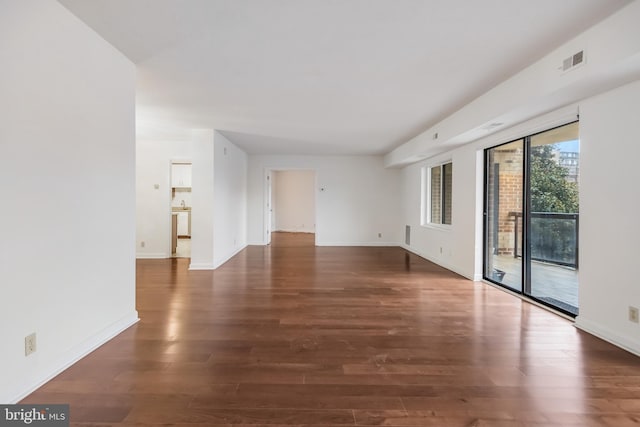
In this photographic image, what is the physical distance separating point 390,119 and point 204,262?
3844 mm

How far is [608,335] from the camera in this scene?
257 centimetres

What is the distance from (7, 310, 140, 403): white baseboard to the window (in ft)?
17.1

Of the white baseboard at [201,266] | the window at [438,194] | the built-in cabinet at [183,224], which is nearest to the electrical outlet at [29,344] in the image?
the white baseboard at [201,266]

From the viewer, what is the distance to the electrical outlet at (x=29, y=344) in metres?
1.79

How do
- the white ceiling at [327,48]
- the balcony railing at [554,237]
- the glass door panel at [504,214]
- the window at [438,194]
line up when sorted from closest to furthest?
1. the white ceiling at [327,48]
2. the balcony railing at [554,237]
3. the glass door panel at [504,214]
4. the window at [438,194]

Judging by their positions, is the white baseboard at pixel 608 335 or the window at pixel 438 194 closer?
the white baseboard at pixel 608 335

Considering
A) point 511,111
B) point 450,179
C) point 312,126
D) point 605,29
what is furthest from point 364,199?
point 605,29

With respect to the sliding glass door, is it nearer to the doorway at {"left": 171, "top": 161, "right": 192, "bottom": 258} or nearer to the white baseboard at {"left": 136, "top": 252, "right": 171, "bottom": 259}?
the white baseboard at {"left": 136, "top": 252, "right": 171, "bottom": 259}

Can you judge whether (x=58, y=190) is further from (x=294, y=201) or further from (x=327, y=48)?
(x=294, y=201)

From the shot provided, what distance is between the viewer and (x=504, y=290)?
411 cm

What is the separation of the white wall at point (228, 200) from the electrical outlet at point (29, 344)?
3.57 m

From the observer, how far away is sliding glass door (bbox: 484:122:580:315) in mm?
3193

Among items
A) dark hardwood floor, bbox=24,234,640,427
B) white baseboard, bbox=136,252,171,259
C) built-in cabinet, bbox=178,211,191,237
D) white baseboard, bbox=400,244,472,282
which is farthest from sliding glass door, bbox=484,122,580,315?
built-in cabinet, bbox=178,211,191,237

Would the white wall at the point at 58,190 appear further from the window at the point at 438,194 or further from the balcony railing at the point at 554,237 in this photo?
the window at the point at 438,194
